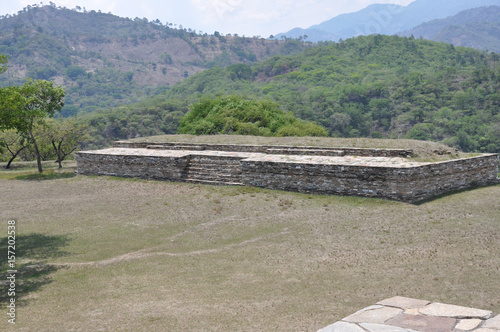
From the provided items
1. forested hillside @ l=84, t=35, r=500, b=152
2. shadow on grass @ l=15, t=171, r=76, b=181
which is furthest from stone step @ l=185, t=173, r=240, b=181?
forested hillside @ l=84, t=35, r=500, b=152

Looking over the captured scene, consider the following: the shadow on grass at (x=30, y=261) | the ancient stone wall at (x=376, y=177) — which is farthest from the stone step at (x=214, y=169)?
the shadow on grass at (x=30, y=261)

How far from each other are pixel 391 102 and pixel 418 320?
85947 mm

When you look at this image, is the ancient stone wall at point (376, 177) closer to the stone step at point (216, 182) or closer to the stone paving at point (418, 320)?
the stone step at point (216, 182)

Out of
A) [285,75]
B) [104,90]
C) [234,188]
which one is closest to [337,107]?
[285,75]

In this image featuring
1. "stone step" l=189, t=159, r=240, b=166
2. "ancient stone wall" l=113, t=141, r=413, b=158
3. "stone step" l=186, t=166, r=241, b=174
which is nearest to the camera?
"ancient stone wall" l=113, t=141, r=413, b=158

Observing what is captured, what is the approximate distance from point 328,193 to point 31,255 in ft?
27.2

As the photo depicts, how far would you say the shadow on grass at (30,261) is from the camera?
7297mm

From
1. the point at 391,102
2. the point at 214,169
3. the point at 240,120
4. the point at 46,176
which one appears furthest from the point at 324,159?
the point at 391,102

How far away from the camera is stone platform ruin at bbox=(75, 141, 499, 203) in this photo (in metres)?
12.2

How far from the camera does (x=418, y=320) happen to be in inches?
173

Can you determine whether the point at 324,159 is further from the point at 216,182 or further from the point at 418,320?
the point at 418,320

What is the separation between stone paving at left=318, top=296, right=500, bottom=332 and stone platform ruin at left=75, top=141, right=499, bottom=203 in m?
7.57

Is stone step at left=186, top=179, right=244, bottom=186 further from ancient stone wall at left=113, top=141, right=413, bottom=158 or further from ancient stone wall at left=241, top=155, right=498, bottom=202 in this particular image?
ancient stone wall at left=113, top=141, right=413, bottom=158

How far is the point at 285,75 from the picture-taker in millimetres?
130500
